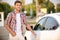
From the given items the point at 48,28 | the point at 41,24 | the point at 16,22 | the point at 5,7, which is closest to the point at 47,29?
the point at 48,28

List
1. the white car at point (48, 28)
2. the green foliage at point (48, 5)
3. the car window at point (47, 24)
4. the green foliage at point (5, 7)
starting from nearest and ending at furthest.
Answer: the white car at point (48, 28)
the car window at point (47, 24)
the green foliage at point (5, 7)
the green foliage at point (48, 5)

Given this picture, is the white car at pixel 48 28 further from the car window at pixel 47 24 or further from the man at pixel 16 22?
the man at pixel 16 22

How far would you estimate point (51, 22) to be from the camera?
21.9 feet

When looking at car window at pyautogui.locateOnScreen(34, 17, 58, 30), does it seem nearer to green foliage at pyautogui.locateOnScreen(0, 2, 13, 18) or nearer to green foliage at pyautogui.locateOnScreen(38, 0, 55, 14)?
green foliage at pyautogui.locateOnScreen(38, 0, 55, 14)

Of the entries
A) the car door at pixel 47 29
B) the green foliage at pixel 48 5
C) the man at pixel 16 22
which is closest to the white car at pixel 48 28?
the car door at pixel 47 29

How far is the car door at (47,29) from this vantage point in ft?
21.3

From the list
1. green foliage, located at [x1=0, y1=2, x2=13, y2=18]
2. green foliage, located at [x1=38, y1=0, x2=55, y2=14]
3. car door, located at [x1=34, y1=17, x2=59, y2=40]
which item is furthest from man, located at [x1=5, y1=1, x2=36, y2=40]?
green foliage, located at [x1=38, y1=0, x2=55, y2=14]

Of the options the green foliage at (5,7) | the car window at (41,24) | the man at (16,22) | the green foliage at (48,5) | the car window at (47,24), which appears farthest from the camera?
the green foliage at (48,5)

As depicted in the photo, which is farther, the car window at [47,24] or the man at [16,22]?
the car window at [47,24]

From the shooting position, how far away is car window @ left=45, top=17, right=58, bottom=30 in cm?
653

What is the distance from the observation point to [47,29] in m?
6.78

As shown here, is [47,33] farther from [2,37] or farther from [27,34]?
[2,37]

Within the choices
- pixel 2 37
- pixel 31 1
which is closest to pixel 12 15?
pixel 31 1

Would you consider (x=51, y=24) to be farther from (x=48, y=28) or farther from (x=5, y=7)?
(x=5, y=7)
